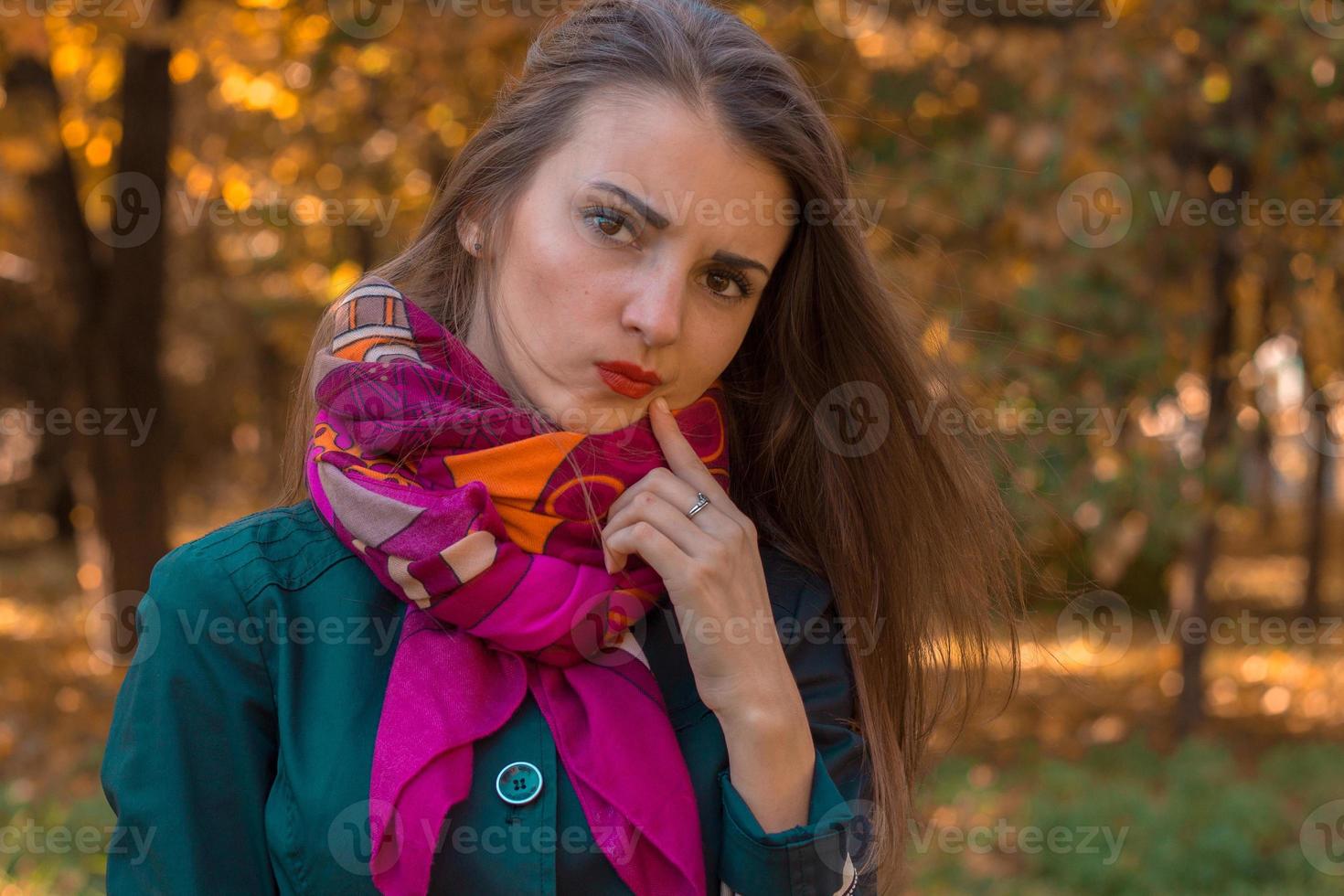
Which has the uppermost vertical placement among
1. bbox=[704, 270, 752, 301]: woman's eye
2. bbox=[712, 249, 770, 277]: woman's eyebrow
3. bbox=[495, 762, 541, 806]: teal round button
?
bbox=[712, 249, 770, 277]: woman's eyebrow

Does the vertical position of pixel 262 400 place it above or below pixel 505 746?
above

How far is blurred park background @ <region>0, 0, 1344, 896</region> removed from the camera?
554 cm

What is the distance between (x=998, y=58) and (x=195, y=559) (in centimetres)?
556

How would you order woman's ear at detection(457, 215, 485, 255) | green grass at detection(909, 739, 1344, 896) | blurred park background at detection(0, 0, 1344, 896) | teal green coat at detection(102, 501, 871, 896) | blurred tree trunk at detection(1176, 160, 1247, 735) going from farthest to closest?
blurred tree trunk at detection(1176, 160, 1247, 735), blurred park background at detection(0, 0, 1344, 896), green grass at detection(909, 739, 1344, 896), woman's ear at detection(457, 215, 485, 255), teal green coat at detection(102, 501, 871, 896)

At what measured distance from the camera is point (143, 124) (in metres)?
7.37

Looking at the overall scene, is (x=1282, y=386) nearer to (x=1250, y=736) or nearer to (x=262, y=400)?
(x=1250, y=736)

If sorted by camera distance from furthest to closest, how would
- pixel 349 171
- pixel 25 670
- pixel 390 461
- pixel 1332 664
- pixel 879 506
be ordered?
pixel 1332 664 < pixel 25 670 < pixel 349 171 < pixel 879 506 < pixel 390 461

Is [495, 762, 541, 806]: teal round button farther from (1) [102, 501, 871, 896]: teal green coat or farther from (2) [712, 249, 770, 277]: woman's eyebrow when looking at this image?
(2) [712, 249, 770, 277]: woman's eyebrow

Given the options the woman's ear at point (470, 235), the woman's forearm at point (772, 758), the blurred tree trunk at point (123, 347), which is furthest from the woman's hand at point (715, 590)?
the blurred tree trunk at point (123, 347)

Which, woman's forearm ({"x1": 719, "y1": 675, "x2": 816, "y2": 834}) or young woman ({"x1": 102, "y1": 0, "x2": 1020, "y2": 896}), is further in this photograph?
woman's forearm ({"x1": 719, "y1": 675, "x2": 816, "y2": 834})

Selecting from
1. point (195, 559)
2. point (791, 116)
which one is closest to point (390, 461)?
point (195, 559)

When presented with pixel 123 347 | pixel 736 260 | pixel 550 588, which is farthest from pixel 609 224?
pixel 123 347

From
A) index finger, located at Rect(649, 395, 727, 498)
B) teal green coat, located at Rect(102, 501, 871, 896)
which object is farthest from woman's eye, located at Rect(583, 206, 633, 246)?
teal green coat, located at Rect(102, 501, 871, 896)

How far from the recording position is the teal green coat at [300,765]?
159 cm
